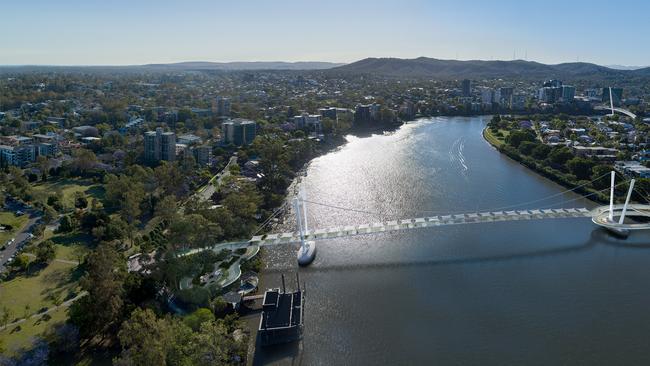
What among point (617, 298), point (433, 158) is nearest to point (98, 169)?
point (433, 158)

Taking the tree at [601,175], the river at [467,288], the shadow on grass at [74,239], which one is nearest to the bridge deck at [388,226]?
the river at [467,288]

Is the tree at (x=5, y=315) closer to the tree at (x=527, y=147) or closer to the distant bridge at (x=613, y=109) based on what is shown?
the tree at (x=527, y=147)

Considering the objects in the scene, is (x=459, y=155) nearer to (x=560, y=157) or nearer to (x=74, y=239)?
(x=560, y=157)

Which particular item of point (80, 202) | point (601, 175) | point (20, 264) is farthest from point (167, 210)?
point (601, 175)

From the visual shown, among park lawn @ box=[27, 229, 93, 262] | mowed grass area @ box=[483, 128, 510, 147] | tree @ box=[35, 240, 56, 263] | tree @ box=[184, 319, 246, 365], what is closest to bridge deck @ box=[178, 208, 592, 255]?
tree @ box=[184, 319, 246, 365]

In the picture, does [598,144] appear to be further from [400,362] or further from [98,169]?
[98,169]

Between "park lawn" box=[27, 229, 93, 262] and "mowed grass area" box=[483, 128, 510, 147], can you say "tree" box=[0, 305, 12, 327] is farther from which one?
"mowed grass area" box=[483, 128, 510, 147]
